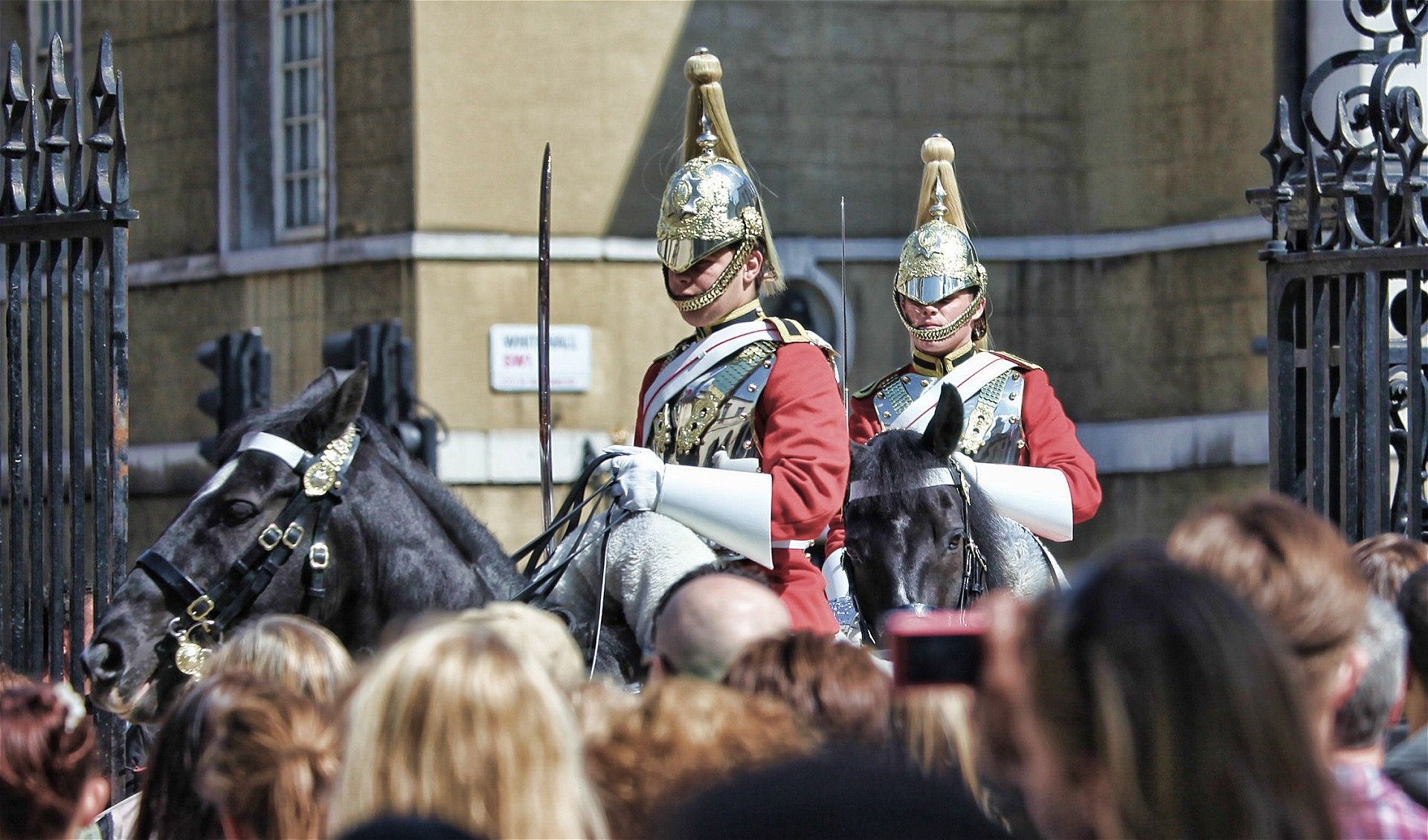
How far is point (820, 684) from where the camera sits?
10.2ft

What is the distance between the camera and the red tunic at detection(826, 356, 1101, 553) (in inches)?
265

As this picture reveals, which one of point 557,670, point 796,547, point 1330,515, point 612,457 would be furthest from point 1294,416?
point 557,670

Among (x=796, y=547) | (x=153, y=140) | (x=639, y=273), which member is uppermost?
(x=153, y=140)

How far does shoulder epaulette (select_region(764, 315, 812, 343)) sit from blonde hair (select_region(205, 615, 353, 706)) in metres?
2.07

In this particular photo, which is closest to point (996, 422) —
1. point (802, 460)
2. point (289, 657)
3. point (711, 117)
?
point (711, 117)

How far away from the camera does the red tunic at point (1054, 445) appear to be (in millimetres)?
6738

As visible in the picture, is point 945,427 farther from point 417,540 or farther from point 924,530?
point 417,540

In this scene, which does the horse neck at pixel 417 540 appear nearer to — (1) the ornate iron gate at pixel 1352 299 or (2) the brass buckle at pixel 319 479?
(2) the brass buckle at pixel 319 479

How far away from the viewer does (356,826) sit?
1960mm

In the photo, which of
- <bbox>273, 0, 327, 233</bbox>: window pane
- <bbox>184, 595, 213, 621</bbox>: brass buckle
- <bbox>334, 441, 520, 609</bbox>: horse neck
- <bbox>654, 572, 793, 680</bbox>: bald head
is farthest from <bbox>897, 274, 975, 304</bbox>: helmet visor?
<bbox>273, 0, 327, 233</bbox>: window pane

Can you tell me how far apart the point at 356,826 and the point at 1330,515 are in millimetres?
4681

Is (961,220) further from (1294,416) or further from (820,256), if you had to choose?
(820,256)

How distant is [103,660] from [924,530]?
7.43 ft

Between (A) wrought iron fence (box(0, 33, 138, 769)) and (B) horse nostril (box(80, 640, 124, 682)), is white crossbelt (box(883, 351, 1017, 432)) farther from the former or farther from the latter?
(B) horse nostril (box(80, 640, 124, 682))
